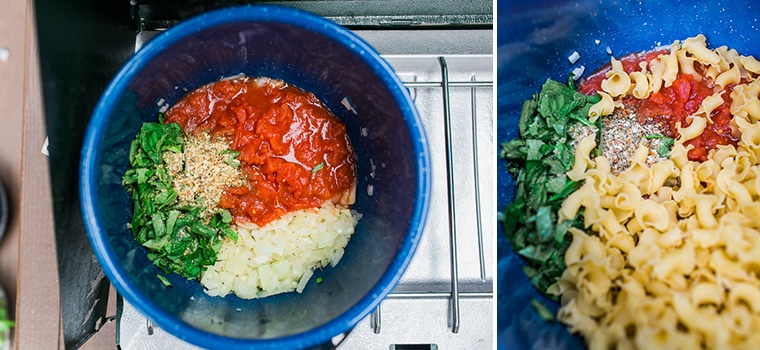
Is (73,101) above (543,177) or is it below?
above

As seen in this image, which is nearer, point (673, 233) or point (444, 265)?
point (673, 233)

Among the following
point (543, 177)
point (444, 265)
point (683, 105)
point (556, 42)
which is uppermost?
point (556, 42)

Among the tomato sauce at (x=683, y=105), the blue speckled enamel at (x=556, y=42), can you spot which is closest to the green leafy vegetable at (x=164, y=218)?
the blue speckled enamel at (x=556, y=42)

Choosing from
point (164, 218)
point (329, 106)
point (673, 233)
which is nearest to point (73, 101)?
point (164, 218)

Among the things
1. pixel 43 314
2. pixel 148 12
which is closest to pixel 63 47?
pixel 148 12

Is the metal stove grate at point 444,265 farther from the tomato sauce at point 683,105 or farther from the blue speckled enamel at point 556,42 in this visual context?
the tomato sauce at point 683,105

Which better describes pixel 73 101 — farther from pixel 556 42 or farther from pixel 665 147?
pixel 665 147

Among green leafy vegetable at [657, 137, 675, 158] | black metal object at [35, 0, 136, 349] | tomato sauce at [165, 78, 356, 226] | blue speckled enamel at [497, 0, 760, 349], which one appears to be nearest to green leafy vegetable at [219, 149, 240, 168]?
tomato sauce at [165, 78, 356, 226]
